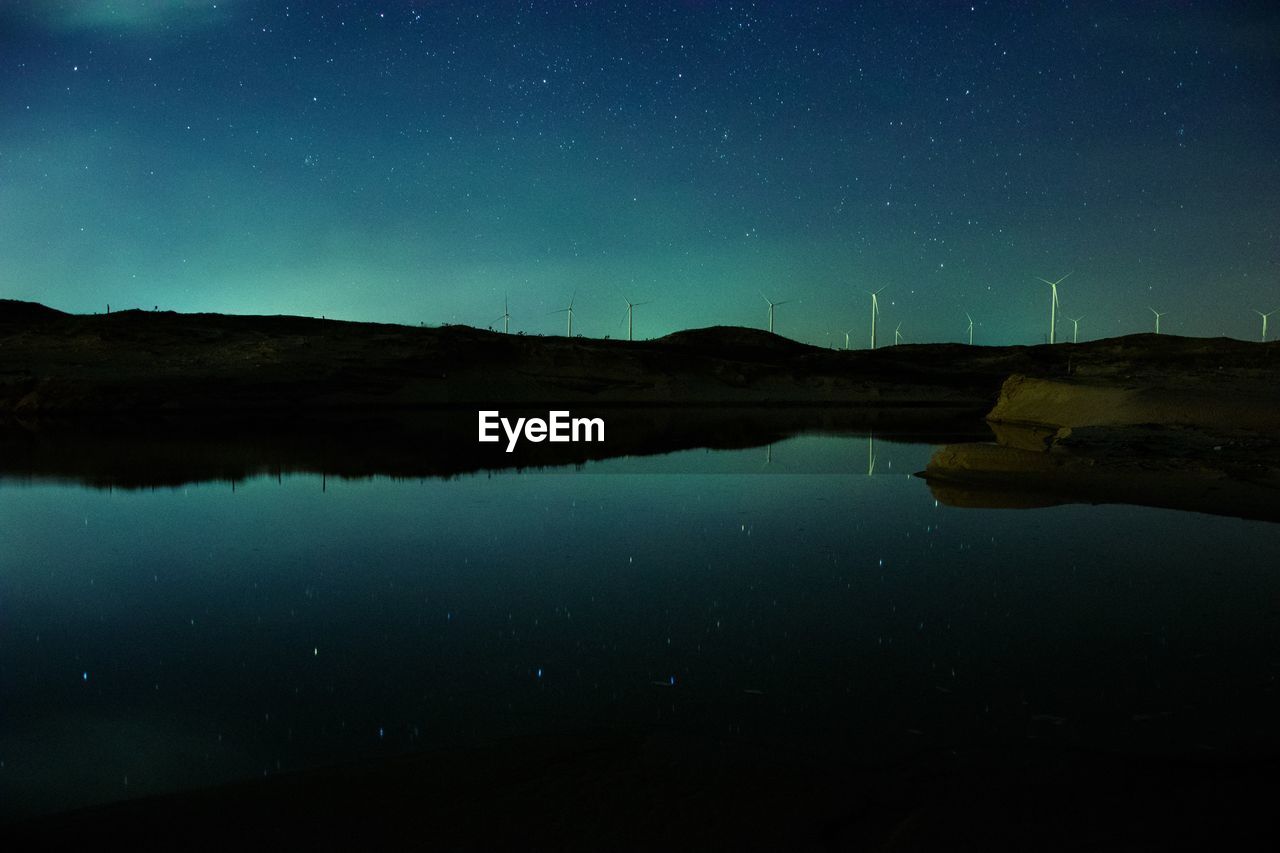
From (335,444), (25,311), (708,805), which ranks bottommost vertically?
(708,805)

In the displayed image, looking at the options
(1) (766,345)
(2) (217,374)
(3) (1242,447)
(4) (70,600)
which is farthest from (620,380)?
(1) (766,345)

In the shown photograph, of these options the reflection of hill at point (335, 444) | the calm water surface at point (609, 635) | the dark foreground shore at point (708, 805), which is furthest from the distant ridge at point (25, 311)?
the dark foreground shore at point (708, 805)

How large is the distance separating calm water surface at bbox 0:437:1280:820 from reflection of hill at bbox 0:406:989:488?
745 centimetres

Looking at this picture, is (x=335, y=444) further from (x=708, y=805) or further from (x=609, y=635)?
(x=708, y=805)

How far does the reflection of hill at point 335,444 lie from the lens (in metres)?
23.7

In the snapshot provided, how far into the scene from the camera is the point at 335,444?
3259 centimetres

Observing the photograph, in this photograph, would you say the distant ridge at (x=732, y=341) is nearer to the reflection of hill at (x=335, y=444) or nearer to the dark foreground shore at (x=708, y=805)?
the reflection of hill at (x=335, y=444)

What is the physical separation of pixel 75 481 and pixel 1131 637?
73.9ft

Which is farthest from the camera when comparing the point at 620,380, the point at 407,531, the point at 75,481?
the point at 620,380

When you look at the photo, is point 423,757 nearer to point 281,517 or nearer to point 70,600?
point 70,600

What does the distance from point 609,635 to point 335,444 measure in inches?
1044

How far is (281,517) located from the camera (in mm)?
16031

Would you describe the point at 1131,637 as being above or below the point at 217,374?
below

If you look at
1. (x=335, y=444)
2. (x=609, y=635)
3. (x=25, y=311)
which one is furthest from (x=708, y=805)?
(x=25, y=311)
